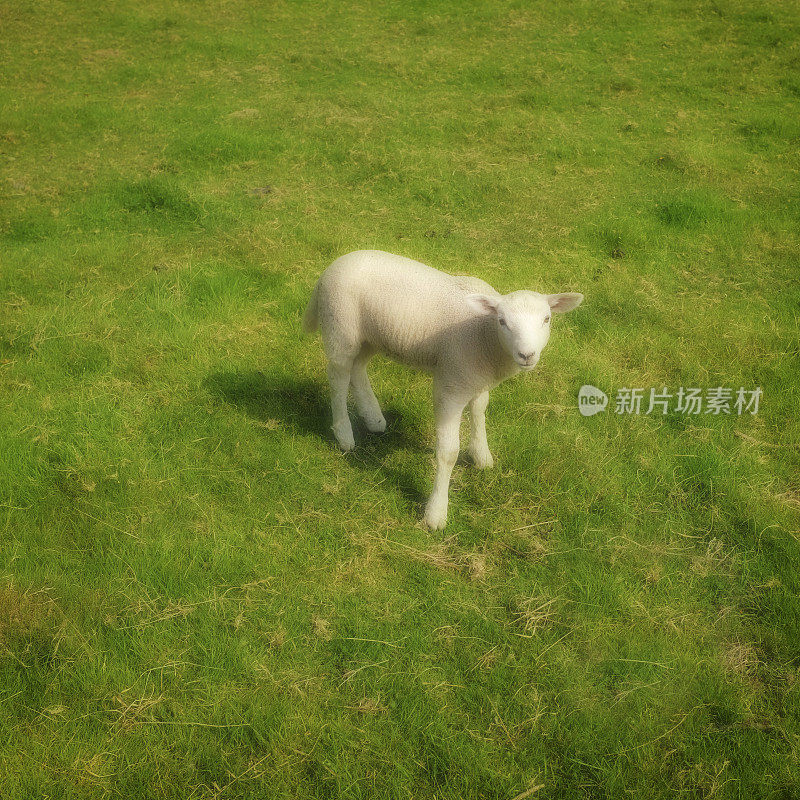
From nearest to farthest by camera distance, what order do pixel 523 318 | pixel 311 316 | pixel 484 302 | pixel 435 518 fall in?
pixel 523 318
pixel 484 302
pixel 435 518
pixel 311 316

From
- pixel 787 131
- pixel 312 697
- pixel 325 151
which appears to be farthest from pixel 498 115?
pixel 312 697

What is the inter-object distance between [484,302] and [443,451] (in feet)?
3.10

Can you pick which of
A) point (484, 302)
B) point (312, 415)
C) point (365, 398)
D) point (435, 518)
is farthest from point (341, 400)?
point (484, 302)

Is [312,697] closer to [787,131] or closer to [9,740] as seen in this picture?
[9,740]

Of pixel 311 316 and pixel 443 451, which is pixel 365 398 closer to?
pixel 311 316

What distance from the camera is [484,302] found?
331 cm

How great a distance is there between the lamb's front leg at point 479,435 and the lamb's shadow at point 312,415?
384 millimetres

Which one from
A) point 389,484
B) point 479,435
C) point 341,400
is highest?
point 341,400

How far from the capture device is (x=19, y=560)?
3.74 m

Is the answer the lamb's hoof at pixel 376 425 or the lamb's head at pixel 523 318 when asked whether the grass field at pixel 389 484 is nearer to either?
the lamb's hoof at pixel 376 425

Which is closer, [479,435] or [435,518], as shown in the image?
[435,518]

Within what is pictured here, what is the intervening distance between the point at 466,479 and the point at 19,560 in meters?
2.66
